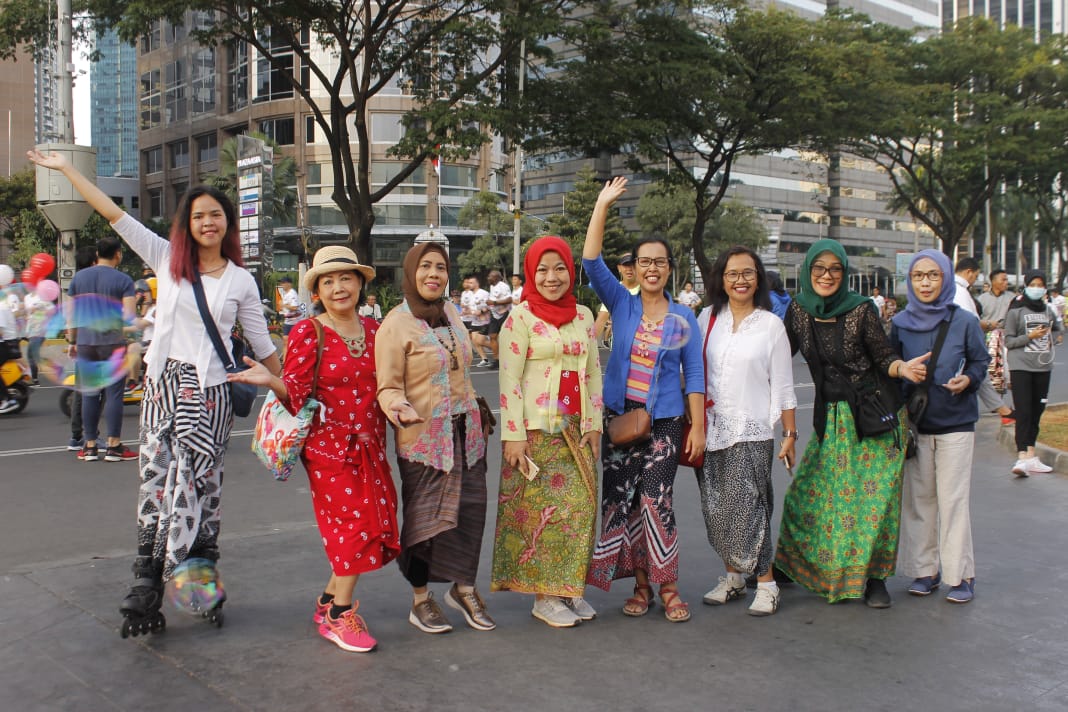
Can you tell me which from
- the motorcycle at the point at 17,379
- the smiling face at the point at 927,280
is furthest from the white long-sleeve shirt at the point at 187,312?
the motorcycle at the point at 17,379

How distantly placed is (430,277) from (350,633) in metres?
1.54

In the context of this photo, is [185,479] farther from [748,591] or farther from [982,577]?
[982,577]

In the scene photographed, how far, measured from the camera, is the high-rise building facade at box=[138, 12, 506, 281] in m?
48.1

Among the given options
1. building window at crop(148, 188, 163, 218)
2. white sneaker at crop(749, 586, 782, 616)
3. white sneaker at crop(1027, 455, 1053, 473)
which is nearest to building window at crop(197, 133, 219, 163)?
building window at crop(148, 188, 163, 218)

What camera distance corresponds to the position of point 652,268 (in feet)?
14.9

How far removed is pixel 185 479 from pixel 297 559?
5.10ft

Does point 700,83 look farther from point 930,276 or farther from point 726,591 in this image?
point 726,591

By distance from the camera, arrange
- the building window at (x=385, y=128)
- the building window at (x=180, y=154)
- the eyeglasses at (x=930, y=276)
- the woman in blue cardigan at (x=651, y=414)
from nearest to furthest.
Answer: the woman in blue cardigan at (x=651, y=414) → the eyeglasses at (x=930, y=276) → the building window at (x=385, y=128) → the building window at (x=180, y=154)

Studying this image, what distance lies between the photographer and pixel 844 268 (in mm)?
4789

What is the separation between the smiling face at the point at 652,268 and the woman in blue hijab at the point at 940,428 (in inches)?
54.9

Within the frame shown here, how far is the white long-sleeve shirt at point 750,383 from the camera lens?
4621mm

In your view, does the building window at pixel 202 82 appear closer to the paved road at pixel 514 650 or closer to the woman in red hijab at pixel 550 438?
the paved road at pixel 514 650

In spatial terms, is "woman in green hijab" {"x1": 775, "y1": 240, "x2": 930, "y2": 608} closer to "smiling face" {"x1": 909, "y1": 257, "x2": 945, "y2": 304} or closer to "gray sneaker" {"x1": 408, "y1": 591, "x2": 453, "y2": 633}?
"smiling face" {"x1": 909, "y1": 257, "x2": 945, "y2": 304}

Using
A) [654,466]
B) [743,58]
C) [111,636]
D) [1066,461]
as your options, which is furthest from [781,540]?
[743,58]
